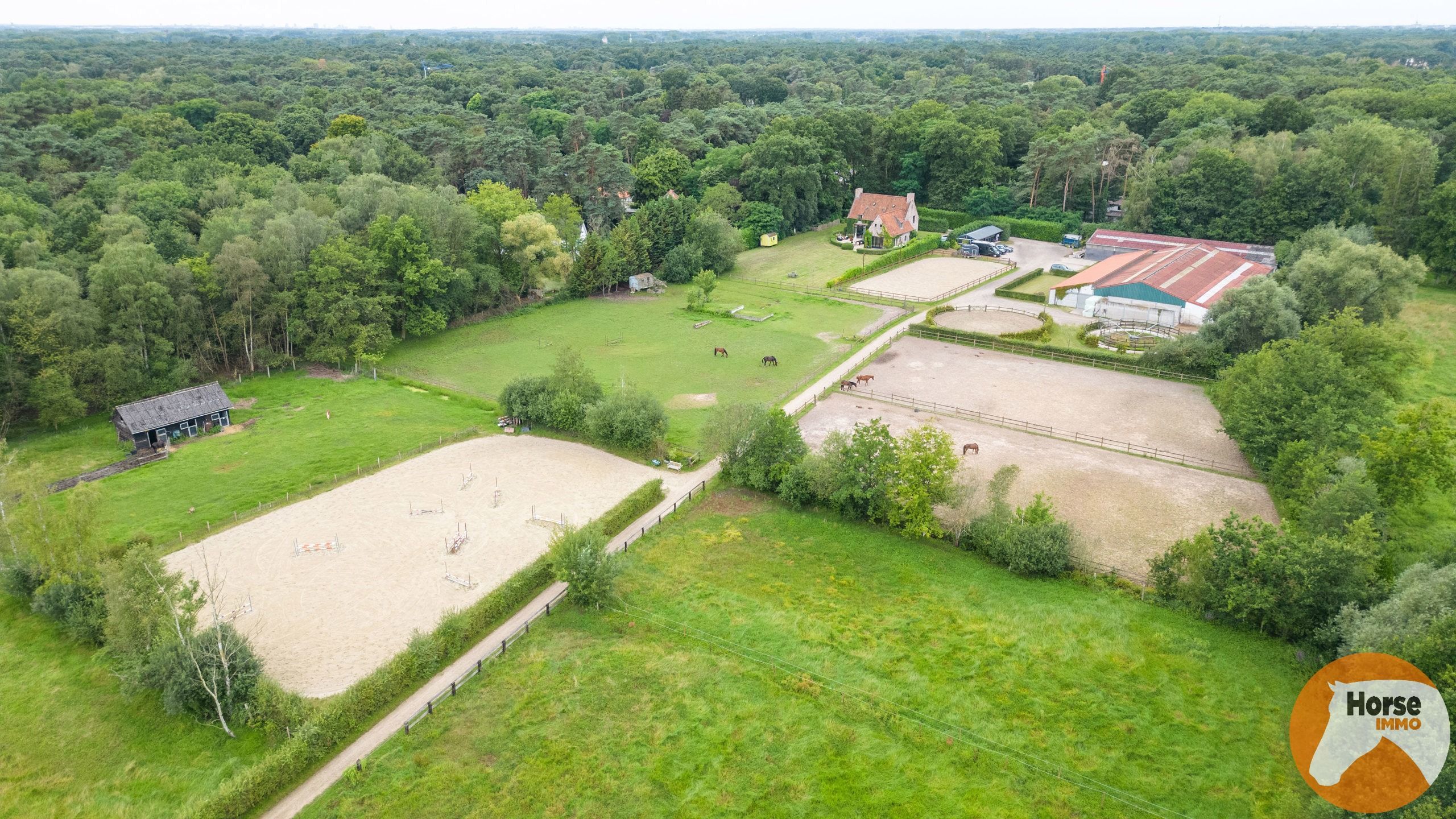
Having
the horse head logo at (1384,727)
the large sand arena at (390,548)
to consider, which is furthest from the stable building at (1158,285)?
the large sand arena at (390,548)

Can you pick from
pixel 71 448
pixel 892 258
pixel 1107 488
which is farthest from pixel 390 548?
pixel 892 258

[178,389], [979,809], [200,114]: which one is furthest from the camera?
[200,114]

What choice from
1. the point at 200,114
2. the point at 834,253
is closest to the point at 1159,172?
the point at 834,253

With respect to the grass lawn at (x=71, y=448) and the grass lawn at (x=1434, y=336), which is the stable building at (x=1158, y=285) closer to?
the grass lawn at (x=1434, y=336)

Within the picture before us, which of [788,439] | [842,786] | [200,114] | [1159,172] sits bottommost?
[842,786]

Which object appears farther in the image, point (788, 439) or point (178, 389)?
point (178, 389)

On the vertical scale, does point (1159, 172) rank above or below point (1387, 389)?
above

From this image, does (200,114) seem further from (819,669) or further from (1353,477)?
(1353,477)
